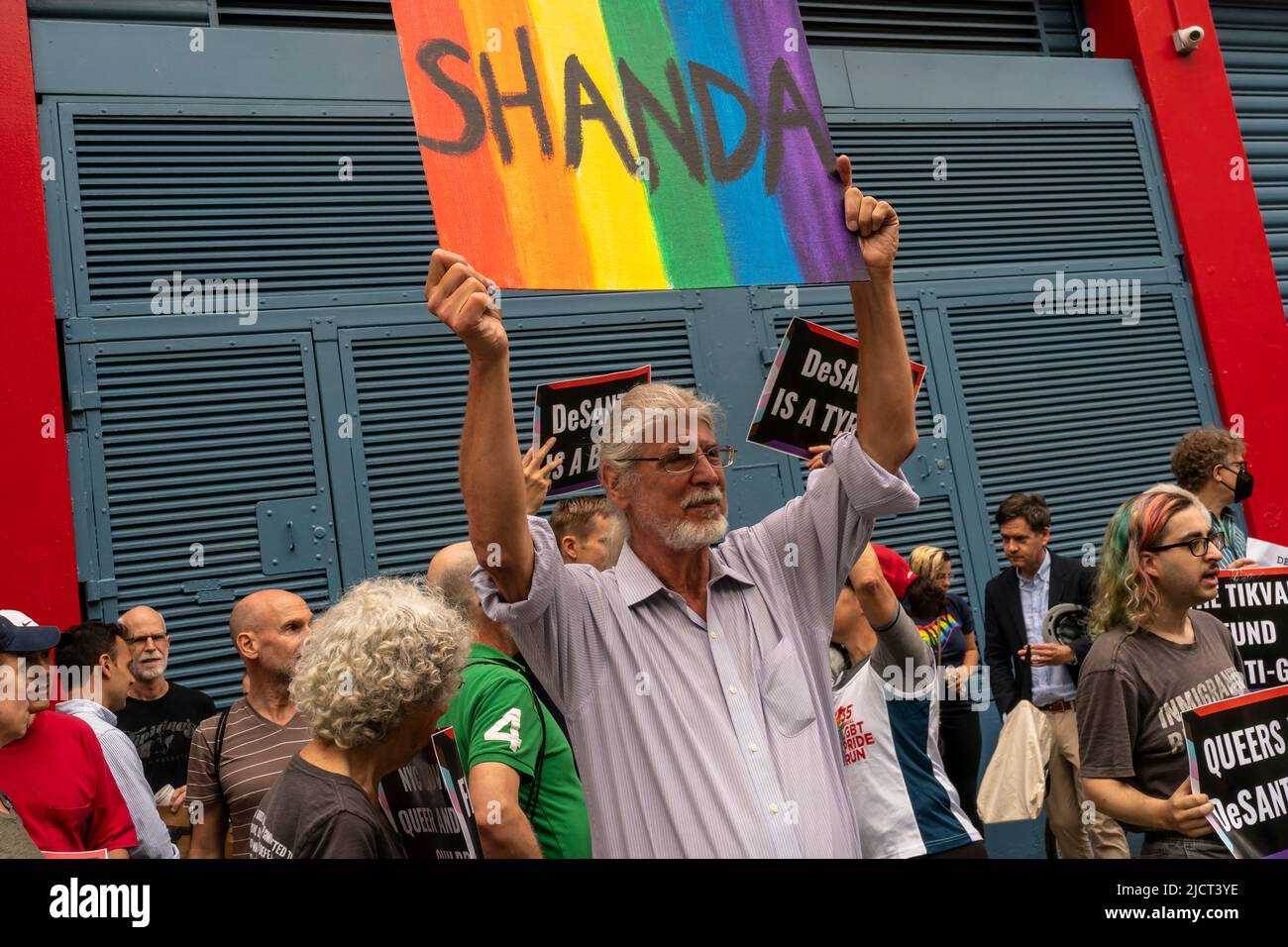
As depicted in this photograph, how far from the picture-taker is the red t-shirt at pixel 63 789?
12.6 feet

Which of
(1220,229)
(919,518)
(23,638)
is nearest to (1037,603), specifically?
(919,518)

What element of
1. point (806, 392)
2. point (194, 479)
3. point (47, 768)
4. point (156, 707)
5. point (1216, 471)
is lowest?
point (47, 768)

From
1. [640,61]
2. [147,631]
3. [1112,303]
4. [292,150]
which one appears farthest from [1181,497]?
[1112,303]

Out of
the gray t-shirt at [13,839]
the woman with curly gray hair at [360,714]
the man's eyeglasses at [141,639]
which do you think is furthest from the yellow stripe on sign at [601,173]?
the man's eyeglasses at [141,639]

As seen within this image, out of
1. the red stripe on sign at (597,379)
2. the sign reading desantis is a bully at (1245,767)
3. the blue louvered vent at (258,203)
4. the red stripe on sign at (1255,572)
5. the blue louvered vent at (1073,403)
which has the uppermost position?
the blue louvered vent at (258,203)

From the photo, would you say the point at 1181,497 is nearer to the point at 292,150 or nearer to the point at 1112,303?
the point at 292,150

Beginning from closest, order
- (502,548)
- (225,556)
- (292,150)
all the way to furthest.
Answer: (502,548)
(225,556)
(292,150)

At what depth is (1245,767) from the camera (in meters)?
3.19

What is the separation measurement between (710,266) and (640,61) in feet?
1.77

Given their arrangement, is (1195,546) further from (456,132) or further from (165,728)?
(165,728)

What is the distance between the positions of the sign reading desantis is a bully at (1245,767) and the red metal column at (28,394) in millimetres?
5248

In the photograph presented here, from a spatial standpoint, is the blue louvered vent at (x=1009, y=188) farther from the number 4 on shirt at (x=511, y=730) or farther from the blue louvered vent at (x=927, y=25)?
the number 4 on shirt at (x=511, y=730)

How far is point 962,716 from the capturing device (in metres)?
6.36

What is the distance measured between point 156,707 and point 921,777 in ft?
11.8
